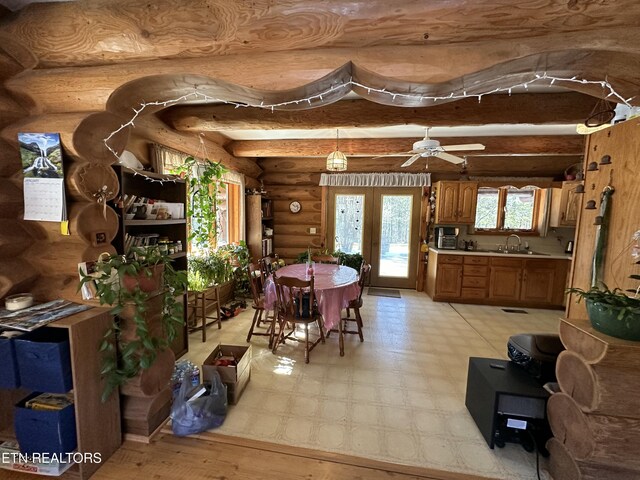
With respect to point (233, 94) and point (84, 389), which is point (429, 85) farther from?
point (84, 389)

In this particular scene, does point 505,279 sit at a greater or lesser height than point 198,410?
greater

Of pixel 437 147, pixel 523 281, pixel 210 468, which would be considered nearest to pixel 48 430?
pixel 210 468

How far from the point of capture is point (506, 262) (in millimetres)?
4332

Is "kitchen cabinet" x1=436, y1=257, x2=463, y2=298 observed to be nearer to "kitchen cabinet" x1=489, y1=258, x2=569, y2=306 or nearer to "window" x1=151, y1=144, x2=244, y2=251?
"kitchen cabinet" x1=489, y1=258, x2=569, y2=306

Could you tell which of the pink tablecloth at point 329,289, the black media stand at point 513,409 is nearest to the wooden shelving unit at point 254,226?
the pink tablecloth at point 329,289

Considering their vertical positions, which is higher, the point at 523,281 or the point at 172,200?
the point at 172,200

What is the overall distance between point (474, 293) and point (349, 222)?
2511 millimetres

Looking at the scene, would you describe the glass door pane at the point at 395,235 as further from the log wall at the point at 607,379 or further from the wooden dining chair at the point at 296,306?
the log wall at the point at 607,379

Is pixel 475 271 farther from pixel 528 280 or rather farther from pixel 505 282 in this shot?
pixel 528 280

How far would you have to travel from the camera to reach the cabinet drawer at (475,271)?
441 centimetres

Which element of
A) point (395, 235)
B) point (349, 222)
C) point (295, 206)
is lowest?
point (395, 235)

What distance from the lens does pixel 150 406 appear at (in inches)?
63.9

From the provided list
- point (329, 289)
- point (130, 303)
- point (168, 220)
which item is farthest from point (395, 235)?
point (130, 303)

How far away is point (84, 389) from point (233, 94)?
1.71 m
